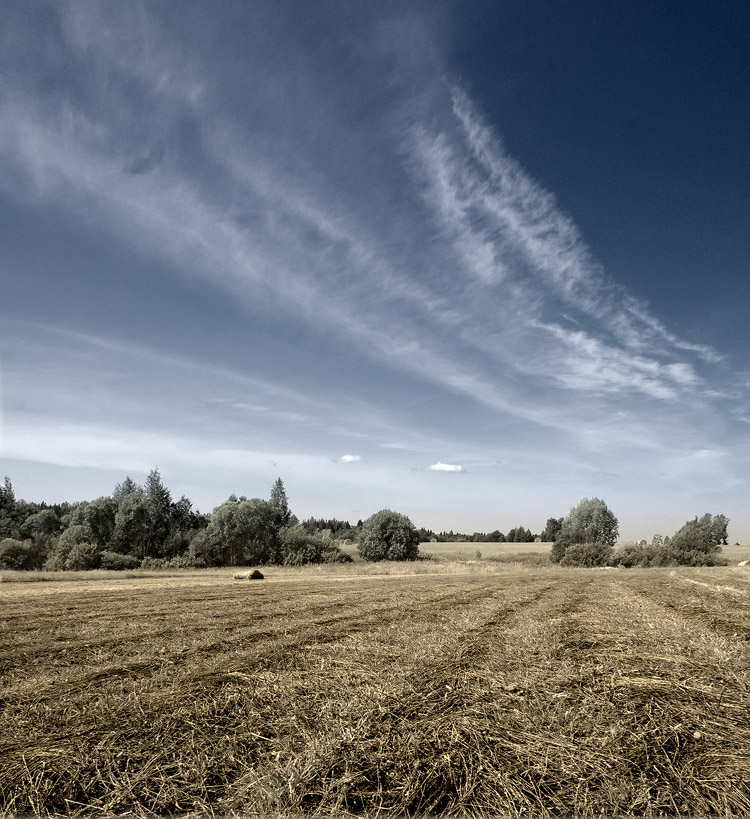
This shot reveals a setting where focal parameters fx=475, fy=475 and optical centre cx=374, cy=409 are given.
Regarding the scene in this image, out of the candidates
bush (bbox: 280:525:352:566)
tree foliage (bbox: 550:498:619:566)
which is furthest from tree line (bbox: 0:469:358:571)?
tree foliage (bbox: 550:498:619:566)

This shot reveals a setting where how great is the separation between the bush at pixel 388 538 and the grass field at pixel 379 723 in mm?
76675

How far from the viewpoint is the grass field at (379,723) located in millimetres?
3021

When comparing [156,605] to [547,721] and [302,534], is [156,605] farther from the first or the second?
[302,534]

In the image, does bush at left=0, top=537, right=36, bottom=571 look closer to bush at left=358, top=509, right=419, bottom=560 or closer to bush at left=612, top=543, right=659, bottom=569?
bush at left=358, top=509, right=419, bottom=560

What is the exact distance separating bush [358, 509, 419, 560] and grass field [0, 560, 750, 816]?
76675 millimetres

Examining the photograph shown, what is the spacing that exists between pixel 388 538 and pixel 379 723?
82.3 m

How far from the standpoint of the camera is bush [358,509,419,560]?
8238 centimetres

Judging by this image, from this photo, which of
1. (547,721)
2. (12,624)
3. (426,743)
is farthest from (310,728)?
(12,624)

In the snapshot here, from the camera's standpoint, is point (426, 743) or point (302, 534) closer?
point (426, 743)

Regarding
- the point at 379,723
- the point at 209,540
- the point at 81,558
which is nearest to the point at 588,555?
the point at 209,540

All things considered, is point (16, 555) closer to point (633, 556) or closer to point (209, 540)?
point (209, 540)

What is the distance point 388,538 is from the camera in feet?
275

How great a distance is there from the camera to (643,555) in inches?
2507

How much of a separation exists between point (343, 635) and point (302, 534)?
72168 millimetres
